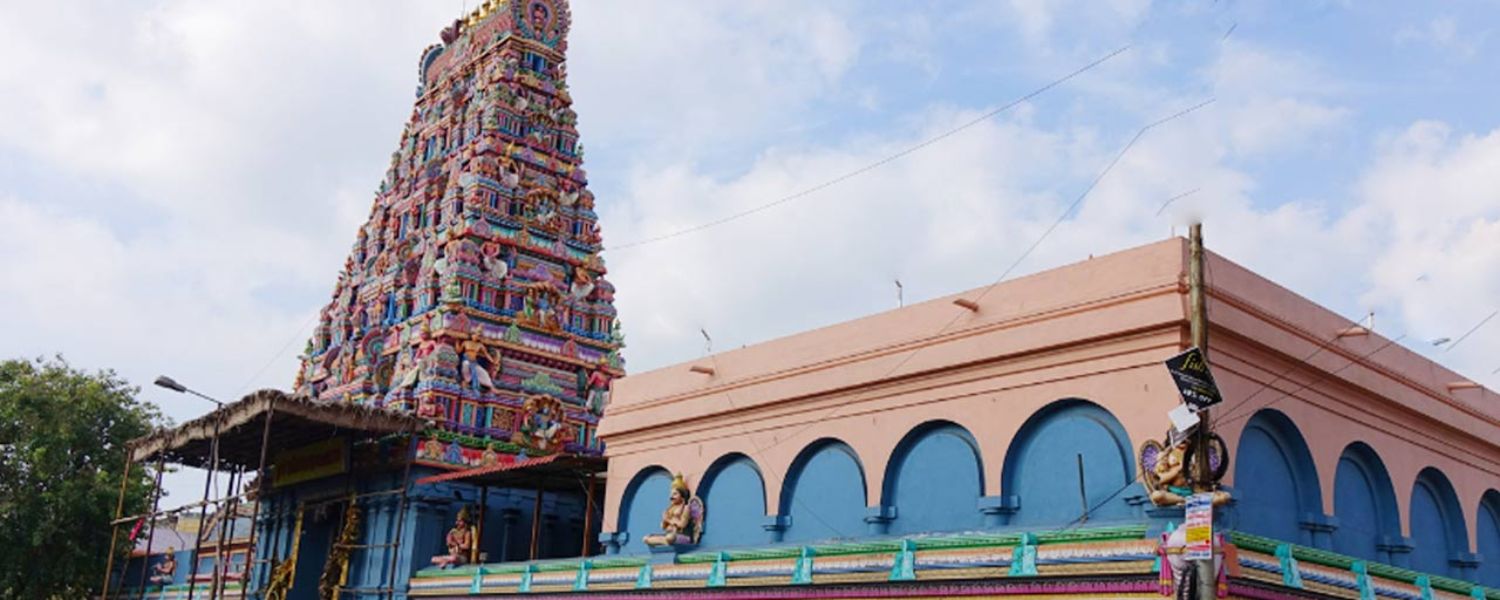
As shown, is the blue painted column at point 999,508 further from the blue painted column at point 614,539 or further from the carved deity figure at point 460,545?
the carved deity figure at point 460,545

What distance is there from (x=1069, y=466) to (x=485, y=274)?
776 inches

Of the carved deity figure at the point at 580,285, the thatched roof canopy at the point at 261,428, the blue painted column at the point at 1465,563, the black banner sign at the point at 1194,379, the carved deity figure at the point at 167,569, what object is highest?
the carved deity figure at the point at 580,285

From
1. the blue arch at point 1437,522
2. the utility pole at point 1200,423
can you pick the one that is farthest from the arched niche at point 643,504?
the blue arch at point 1437,522

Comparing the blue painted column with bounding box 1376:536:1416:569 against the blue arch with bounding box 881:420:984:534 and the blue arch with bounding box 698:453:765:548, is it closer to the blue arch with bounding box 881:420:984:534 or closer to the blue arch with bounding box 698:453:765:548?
the blue arch with bounding box 881:420:984:534

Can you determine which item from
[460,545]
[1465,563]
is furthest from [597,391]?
[1465,563]

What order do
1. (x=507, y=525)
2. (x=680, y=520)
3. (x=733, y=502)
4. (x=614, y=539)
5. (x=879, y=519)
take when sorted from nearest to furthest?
(x=879, y=519) < (x=680, y=520) < (x=733, y=502) < (x=614, y=539) < (x=507, y=525)

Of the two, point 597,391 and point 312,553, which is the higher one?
point 597,391

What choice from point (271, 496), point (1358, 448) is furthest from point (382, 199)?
point (1358, 448)

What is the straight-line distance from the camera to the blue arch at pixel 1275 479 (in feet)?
57.7

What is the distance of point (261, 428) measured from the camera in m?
29.5

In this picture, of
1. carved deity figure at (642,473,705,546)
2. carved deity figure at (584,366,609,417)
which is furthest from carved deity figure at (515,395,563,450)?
carved deity figure at (642,473,705,546)

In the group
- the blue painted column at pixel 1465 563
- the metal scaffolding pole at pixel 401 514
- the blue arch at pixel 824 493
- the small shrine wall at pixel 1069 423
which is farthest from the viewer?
the metal scaffolding pole at pixel 401 514

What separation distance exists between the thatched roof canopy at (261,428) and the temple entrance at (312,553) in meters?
2.02

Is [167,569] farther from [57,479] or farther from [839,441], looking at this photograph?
[839,441]
